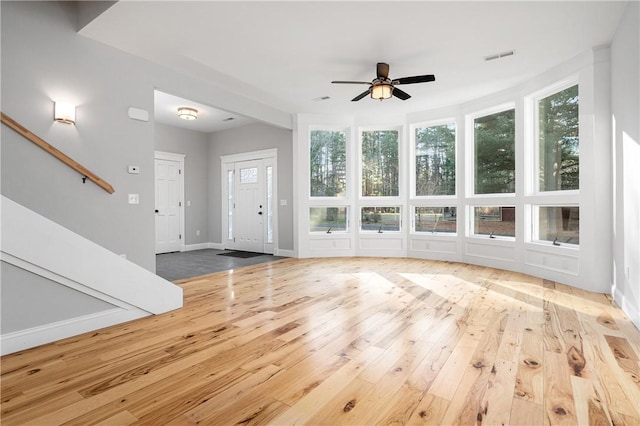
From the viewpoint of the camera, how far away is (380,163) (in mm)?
6648

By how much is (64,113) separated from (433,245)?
19.1ft

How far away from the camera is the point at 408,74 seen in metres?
4.45

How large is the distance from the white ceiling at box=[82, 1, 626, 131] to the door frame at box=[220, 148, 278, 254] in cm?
242

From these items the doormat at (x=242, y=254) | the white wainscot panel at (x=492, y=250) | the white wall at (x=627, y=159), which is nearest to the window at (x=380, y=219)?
the white wainscot panel at (x=492, y=250)

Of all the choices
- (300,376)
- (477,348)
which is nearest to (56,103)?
(300,376)

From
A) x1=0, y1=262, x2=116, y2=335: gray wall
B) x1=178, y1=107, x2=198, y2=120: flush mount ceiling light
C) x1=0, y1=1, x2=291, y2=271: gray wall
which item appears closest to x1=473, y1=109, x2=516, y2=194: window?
x1=0, y1=1, x2=291, y2=271: gray wall

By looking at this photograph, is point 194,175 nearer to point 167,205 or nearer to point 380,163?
point 167,205

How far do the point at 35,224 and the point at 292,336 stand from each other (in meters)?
2.00

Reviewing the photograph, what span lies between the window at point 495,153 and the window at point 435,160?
1.41ft

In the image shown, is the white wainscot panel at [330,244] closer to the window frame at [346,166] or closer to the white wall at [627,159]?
the window frame at [346,166]

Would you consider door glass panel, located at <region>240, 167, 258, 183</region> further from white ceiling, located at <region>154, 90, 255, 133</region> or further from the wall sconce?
the wall sconce

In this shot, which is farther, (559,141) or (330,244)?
(330,244)

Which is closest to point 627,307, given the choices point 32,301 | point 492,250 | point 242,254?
point 492,250

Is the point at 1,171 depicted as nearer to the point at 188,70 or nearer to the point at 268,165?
the point at 188,70
